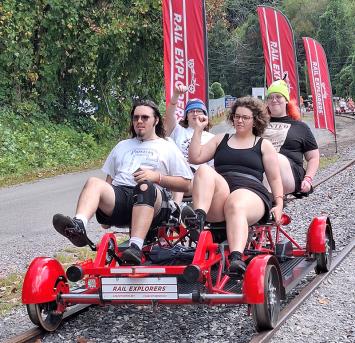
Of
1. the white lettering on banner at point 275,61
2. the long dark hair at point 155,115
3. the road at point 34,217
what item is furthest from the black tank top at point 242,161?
the white lettering on banner at point 275,61

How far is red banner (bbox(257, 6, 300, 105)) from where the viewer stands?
2050 centimetres

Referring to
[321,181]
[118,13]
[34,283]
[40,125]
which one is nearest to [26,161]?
[40,125]

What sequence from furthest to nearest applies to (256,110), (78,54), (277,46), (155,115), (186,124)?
(78,54) < (277,46) < (186,124) < (155,115) < (256,110)

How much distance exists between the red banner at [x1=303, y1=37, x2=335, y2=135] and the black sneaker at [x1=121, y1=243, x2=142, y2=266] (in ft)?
65.4

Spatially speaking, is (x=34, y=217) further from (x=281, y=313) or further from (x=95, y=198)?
(x=281, y=313)

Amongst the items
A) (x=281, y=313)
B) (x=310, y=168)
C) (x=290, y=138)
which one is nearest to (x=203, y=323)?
(x=281, y=313)

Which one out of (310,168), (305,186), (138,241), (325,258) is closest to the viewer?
(138,241)

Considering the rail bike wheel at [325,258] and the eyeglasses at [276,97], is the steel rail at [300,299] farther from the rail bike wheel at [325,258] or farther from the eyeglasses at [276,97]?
the eyeglasses at [276,97]

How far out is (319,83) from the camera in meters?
25.5

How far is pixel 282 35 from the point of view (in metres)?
21.0

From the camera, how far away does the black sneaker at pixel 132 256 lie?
18.8 feet

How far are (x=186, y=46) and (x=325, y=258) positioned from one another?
7784 mm

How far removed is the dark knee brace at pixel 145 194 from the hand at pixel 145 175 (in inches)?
3.2

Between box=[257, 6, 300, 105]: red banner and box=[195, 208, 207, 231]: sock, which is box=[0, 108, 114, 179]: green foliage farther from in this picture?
box=[195, 208, 207, 231]: sock
